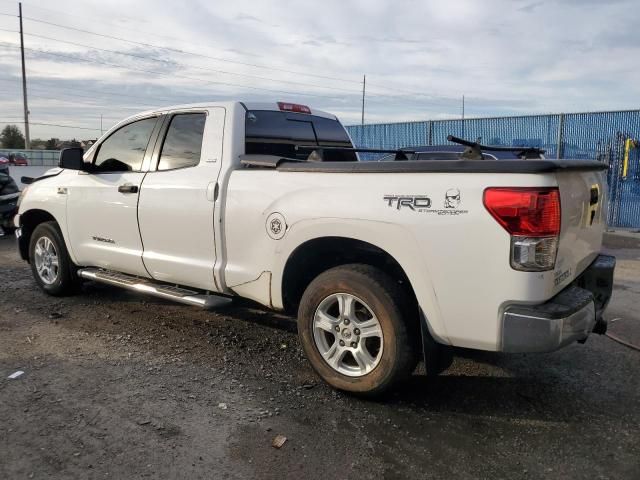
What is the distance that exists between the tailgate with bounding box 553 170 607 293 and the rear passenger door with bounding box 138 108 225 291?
2.41 metres

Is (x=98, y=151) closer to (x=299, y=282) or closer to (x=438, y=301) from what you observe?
(x=299, y=282)

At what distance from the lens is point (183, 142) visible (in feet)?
15.5

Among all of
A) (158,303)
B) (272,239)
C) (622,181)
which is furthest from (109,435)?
(622,181)

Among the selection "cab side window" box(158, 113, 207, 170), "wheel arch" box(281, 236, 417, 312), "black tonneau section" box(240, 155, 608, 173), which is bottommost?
"wheel arch" box(281, 236, 417, 312)

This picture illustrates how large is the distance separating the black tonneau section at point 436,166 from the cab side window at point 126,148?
152 centimetres

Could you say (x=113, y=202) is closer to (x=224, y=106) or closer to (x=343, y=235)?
(x=224, y=106)

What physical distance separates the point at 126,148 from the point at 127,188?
52cm

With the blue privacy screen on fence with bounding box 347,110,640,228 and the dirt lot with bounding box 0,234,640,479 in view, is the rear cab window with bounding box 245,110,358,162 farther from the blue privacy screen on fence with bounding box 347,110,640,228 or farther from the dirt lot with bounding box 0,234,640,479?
the blue privacy screen on fence with bounding box 347,110,640,228

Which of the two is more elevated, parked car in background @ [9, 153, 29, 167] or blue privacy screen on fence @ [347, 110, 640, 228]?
blue privacy screen on fence @ [347, 110, 640, 228]

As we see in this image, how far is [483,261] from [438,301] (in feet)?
1.19

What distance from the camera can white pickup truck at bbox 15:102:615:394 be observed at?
2969 millimetres

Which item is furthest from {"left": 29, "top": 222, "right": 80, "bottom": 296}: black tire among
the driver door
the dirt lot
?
the dirt lot

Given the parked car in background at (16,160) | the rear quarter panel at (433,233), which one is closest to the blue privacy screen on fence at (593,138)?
the rear quarter panel at (433,233)

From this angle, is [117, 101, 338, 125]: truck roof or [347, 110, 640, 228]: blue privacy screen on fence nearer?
[117, 101, 338, 125]: truck roof
